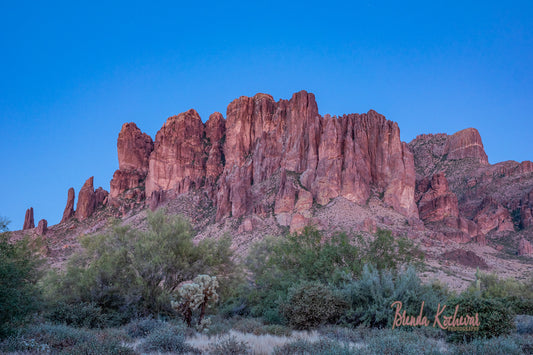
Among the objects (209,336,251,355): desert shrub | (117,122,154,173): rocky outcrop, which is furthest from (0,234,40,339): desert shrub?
(117,122,154,173): rocky outcrop

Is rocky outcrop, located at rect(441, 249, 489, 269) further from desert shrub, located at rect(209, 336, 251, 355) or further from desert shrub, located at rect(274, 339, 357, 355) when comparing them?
desert shrub, located at rect(209, 336, 251, 355)

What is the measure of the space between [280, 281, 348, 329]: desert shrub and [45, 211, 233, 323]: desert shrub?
7.61 metres

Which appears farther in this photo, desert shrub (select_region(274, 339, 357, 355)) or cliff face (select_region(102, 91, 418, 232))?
cliff face (select_region(102, 91, 418, 232))

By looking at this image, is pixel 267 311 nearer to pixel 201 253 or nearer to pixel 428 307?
pixel 201 253

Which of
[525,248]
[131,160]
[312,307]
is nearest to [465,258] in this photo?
[525,248]

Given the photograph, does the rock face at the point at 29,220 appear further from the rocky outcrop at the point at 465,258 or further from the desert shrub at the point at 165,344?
the desert shrub at the point at 165,344

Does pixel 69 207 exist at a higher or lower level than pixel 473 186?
higher

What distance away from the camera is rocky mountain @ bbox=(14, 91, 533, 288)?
250 ft

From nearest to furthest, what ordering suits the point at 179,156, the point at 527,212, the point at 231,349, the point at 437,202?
1. the point at 231,349
2. the point at 437,202
3. the point at 527,212
4. the point at 179,156

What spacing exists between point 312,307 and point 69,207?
12399 cm

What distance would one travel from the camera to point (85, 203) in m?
117

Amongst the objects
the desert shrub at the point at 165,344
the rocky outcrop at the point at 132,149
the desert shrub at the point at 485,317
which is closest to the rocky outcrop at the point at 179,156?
the rocky outcrop at the point at 132,149

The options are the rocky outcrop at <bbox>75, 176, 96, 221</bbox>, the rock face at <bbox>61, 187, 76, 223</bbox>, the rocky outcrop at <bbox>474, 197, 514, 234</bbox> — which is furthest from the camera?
the rock face at <bbox>61, 187, 76, 223</bbox>

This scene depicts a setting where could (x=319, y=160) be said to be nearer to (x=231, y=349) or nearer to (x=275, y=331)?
A: (x=275, y=331)
